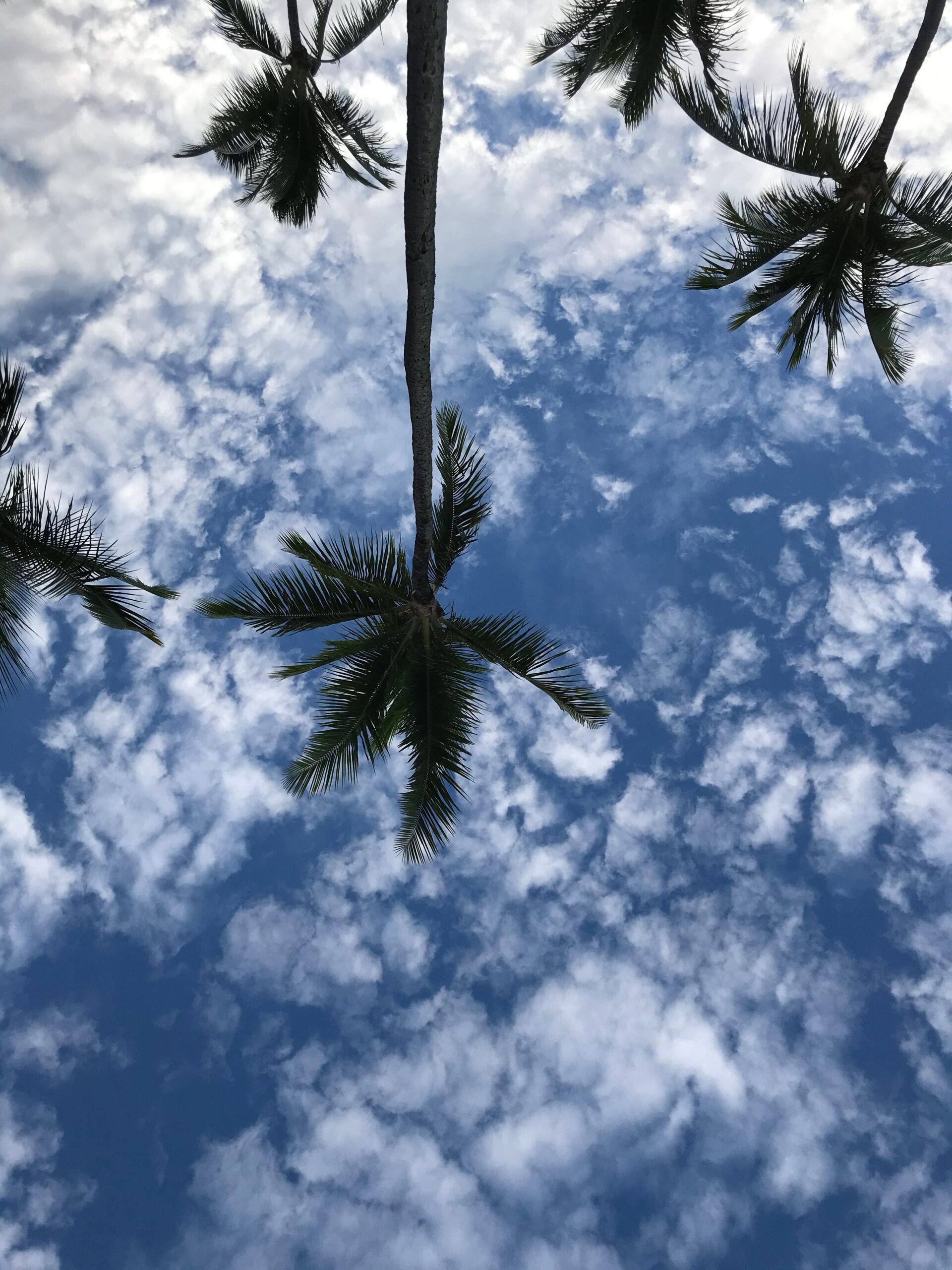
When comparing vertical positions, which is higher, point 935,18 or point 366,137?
point 935,18

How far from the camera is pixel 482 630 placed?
12570 millimetres

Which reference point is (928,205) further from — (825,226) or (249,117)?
(249,117)

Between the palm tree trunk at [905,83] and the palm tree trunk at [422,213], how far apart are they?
535 cm

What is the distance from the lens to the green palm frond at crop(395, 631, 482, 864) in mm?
12930

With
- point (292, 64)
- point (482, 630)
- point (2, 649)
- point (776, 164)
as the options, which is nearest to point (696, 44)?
point (776, 164)

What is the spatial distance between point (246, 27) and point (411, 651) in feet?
33.0

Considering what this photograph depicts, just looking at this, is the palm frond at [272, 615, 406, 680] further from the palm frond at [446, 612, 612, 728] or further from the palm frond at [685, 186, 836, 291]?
the palm frond at [685, 186, 836, 291]

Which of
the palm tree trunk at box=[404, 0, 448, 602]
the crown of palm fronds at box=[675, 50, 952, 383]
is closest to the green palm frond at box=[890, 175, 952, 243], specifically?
the crown of palm fronds at box=[675, 50, 952, 383]

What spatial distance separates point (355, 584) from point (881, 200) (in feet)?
27.4

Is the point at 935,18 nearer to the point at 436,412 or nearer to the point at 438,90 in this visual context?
the point at 438,90

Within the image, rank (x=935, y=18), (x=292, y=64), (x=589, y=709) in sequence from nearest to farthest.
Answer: (x=935, y=18), (x=589, y=709), (x=292, y=64)

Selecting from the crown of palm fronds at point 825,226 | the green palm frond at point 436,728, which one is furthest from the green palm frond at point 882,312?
the green palm frond at point 436,728

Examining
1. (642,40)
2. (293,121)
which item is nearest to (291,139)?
(293,121)

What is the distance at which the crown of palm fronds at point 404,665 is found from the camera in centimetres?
1240
